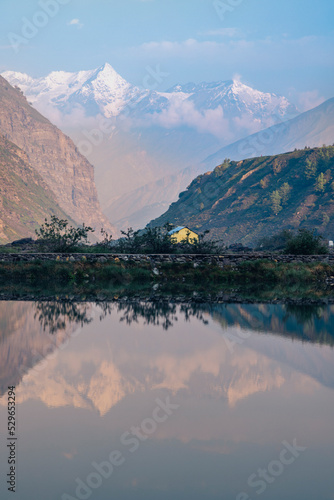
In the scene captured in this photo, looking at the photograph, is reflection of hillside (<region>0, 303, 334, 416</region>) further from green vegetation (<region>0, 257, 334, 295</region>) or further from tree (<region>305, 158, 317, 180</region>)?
tree (<region>305, 158, 317, 180</region>)

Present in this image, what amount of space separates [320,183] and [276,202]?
32.9 ft

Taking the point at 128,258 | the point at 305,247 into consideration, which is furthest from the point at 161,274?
the point at 305,247

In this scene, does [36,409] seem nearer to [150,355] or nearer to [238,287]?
[150,355]

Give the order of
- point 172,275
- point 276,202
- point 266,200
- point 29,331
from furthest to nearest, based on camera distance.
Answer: point 266,200 < point 276,202 < point 172,275 < point 29,331

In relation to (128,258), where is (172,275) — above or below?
below

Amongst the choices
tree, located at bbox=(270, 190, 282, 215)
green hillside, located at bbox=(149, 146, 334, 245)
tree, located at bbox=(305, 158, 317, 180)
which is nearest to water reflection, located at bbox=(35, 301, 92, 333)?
green hillside, located at bbox=(149, 146, 334, 245)

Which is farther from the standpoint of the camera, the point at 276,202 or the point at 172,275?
the point at 276,202

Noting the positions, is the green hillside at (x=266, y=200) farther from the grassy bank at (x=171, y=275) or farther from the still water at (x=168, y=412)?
the still water at (x=168, y=412)

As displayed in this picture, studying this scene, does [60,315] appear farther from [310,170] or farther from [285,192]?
[310,170]

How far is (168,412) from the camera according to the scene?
11328mm

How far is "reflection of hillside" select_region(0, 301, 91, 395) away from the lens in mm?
14312

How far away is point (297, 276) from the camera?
42.1 meters

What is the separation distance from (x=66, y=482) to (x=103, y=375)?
5264mm

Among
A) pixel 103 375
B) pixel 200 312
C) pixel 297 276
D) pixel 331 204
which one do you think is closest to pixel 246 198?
pixel 331 204
